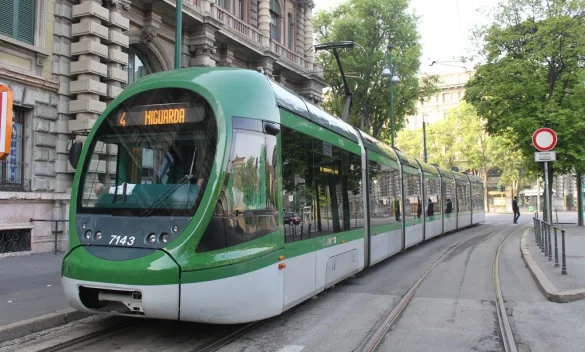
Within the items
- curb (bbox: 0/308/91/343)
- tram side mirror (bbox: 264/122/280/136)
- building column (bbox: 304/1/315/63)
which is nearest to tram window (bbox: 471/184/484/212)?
building column (bbox: 304/1/315/63)

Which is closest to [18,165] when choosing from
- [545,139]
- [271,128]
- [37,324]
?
[37,324]

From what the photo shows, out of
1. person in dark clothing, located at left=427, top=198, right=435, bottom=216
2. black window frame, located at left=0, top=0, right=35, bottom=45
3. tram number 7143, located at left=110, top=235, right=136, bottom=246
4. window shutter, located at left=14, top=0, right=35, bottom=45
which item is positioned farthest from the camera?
person in dark clothing, located at left=427, top=198, right=435, bottom=216

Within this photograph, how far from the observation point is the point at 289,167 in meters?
6.21

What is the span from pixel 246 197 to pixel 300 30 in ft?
77.0

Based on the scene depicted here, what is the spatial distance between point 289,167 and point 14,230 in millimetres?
8757

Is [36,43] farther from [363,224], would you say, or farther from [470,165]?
[470,165]

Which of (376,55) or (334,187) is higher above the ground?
(376,55)

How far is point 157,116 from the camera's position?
5449 millimetres

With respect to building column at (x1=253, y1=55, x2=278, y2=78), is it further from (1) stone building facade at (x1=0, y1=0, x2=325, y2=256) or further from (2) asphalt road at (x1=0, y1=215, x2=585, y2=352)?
(2) asphalt road at (x1=0, y1=215, x2=585, y2=352)

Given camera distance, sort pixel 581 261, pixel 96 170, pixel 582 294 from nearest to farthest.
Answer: pixel 96 170 < pixel 582 294 < pixel 581 261

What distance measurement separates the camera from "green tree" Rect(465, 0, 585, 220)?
71.7 feet

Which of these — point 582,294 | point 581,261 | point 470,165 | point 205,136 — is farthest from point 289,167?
point 470,165

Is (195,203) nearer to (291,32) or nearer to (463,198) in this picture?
(463,198)

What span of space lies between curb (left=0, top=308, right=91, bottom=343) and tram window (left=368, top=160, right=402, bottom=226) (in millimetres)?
6052
